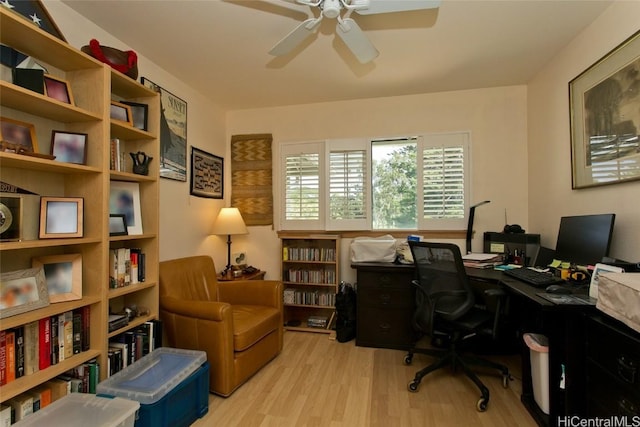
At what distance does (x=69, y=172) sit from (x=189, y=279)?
1212 mm

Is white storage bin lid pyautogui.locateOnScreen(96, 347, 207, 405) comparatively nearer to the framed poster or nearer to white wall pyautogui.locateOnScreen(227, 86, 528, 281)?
the framed poster

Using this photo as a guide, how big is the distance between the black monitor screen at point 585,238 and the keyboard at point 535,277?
24 cm

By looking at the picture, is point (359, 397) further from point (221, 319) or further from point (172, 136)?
point (172, 136)

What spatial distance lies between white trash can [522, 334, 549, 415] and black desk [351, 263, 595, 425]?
51 millimetres

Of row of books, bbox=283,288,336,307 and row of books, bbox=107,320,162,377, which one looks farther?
row of books, bbox=283,288,336,307

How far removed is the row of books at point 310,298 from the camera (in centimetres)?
317

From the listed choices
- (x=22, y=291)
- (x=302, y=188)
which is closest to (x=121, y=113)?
(x=22, y=291)

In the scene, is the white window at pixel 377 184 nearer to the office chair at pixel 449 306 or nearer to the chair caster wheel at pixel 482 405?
the office chair at pixel 449 306

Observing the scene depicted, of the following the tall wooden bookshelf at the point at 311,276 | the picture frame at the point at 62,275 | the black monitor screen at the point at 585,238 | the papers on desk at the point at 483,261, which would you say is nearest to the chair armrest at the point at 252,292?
the tall wooden bookshelf at the point at 311,276

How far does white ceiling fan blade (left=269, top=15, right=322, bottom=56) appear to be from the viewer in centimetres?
161

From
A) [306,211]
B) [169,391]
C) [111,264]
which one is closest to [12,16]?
[111,264]

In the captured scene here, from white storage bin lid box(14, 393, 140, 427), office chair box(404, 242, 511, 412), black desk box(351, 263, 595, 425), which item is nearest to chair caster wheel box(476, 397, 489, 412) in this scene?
office chair box(404, 242, 511, 412)

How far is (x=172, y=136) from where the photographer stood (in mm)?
2652

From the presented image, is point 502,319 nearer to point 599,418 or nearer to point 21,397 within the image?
point 599,418
